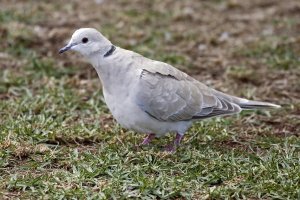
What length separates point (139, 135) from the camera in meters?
5.95

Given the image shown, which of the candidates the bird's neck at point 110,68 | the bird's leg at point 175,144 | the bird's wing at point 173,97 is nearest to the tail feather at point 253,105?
the bird's wing at point 173,97

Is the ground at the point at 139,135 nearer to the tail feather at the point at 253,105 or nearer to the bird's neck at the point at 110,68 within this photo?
the tail feather at the point at 253,105

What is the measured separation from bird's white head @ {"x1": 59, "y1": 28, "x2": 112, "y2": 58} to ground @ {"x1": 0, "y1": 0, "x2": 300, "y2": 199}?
694 mm

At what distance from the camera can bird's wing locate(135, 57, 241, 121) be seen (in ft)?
17.7

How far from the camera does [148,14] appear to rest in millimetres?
9562

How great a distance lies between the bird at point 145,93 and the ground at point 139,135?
23 centimetres

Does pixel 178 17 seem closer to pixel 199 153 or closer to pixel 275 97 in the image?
pixel 275 97

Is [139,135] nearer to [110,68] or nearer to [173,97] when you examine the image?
[173,97]

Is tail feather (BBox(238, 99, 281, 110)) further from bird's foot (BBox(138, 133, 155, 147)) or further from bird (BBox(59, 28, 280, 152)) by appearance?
bird's foot (BBox(138, 133, 155, 147))

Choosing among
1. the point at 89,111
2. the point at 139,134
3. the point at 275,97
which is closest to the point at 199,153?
the point at 139,134

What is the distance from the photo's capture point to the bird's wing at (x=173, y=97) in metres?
5.39

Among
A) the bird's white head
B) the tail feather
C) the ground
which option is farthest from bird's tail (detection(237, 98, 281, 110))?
the bird's white head

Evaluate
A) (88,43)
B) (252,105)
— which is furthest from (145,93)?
(252,105)

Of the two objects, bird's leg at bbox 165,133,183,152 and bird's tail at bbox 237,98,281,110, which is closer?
bird's leg at bbox 165,133,183,152
